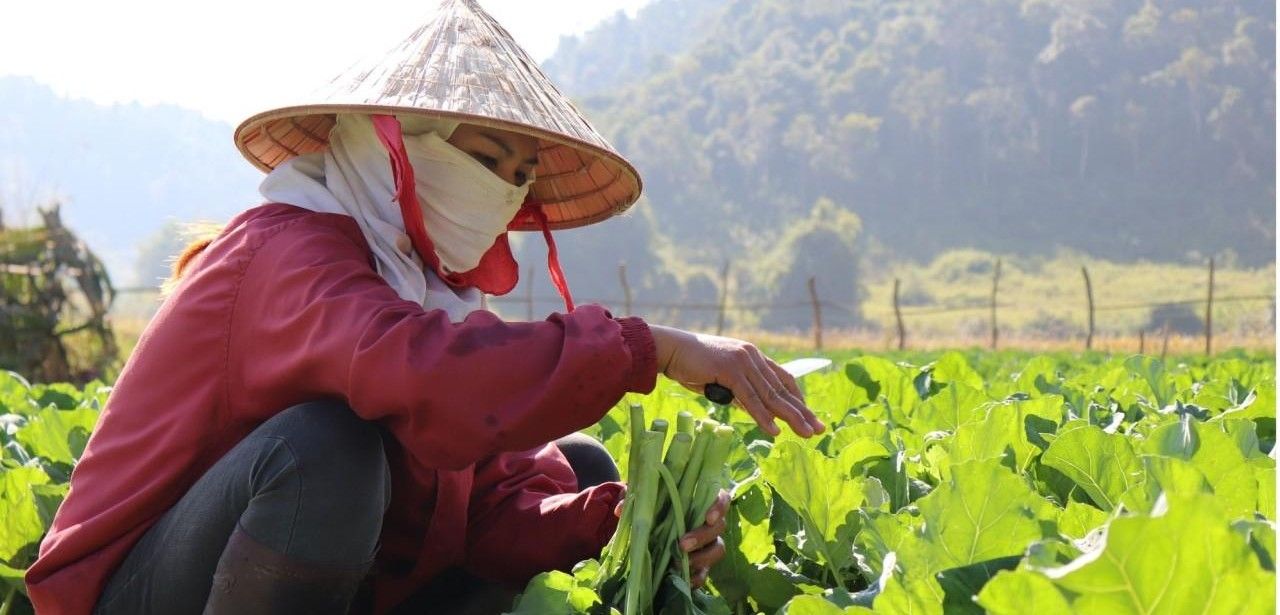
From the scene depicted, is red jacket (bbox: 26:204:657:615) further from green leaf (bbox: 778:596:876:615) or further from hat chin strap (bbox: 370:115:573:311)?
green leaf (bbox: 778:596:876:615)

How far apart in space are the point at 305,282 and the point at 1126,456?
3.52 feet

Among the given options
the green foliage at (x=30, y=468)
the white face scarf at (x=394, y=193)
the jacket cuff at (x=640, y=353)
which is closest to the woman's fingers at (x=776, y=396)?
the jacket cuff at (x=640, y=353)

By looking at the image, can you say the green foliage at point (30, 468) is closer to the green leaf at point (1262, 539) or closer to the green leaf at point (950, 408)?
the green leaf at point (950, 408)

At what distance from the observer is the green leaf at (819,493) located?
1.64 meters

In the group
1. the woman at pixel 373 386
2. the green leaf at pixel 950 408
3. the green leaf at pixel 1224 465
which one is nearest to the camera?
the green leaf at pixel 1224 465

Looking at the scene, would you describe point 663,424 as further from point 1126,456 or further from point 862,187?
point 862,187

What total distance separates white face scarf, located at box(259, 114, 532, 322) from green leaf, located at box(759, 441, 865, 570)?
62 cm

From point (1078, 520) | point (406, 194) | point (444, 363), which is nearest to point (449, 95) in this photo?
point (406, 194)

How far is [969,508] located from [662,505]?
565 millimetres

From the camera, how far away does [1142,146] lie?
285 feet

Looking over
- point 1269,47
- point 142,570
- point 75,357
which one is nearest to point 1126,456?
point 142,570

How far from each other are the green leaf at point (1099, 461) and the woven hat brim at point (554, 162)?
0.86 m

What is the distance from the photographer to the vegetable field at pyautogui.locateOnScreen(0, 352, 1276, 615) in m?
0.86

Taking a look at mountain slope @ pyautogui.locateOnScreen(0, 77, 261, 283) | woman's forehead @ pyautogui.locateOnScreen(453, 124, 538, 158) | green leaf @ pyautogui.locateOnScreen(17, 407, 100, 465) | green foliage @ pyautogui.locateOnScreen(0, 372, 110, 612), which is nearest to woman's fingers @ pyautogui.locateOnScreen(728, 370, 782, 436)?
woman's forehead @ pyautogui.locateOnScreen(453, 124, 538, 158)
